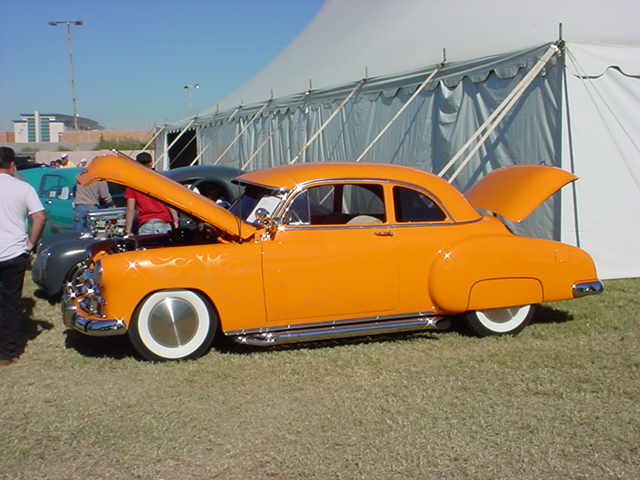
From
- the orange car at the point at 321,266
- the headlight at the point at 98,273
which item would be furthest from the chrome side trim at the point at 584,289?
the headlight at the point at 98,273

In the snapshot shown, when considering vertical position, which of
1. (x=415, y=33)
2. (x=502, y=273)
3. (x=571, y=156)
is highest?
(x=415, y=33)

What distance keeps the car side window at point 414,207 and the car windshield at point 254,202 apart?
98cm

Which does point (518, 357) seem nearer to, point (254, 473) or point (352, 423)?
point (352, 423)

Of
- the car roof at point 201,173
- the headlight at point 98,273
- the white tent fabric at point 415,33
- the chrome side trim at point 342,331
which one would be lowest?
the chrome side trim at point 342,331

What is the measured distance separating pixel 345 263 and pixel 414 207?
82cm

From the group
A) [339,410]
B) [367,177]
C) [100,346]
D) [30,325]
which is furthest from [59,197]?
[339,410]

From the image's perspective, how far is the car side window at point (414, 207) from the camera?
5902mm

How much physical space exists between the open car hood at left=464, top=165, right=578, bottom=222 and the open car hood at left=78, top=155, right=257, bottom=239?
230 cm

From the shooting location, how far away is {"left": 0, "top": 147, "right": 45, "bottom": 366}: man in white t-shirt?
5555mm

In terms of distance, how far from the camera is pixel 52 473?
12.4 ft

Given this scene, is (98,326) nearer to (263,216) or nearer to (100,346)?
(100,346)

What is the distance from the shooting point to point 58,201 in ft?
36.9

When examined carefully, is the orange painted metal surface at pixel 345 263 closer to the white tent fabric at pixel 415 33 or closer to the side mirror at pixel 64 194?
the white tent fabric at pixel 415 33

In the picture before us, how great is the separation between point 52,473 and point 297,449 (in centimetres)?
130
